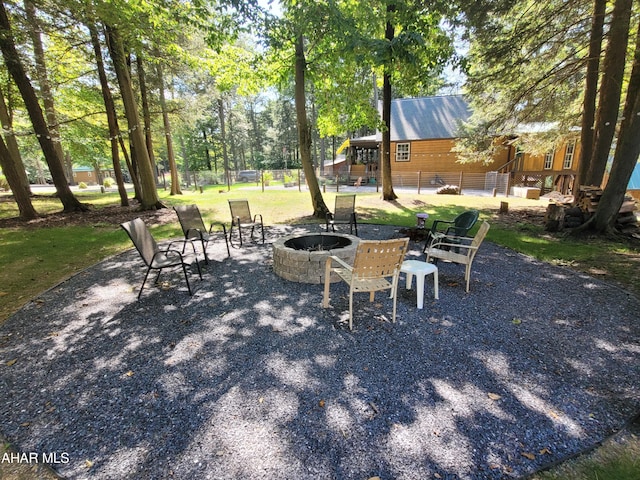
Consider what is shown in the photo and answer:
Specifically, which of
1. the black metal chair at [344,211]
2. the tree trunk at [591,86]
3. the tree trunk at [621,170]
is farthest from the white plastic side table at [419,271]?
the tree trunk at [591,86]

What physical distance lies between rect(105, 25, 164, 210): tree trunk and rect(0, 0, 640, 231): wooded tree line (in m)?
0.05

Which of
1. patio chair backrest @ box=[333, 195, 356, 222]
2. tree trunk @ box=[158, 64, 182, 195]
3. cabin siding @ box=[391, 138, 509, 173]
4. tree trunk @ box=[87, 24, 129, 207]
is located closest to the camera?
patio chair backrest @ box=[333, 195, 356, 222]

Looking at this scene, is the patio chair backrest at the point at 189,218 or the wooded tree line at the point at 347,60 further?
the wooded tree line at the point at 347,60

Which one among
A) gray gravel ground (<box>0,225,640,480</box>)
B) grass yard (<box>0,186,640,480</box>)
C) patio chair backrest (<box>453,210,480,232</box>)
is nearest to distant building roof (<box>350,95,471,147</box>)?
grass yard (<box>0,186,640,480</box>)

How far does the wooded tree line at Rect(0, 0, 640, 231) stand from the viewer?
21.1 ft

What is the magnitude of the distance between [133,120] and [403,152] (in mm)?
17048

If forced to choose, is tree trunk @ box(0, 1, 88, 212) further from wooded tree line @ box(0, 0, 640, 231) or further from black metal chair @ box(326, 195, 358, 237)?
black metal chair @ box(326, 195, 358, 237)

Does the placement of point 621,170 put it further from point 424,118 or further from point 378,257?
point 424,118

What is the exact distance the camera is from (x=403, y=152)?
2153cm

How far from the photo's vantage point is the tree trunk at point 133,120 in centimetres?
1004

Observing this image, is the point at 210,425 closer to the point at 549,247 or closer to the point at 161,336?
the point at 161,336

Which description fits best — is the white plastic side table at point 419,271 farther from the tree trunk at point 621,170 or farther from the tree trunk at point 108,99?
the tree trunk at point 108,99

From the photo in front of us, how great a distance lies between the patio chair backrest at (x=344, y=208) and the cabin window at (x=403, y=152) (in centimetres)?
1608

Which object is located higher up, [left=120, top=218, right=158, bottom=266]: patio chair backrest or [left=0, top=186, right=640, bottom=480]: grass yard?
[left=120, top=218, right=158, bottom=266]: patio chair backrest
